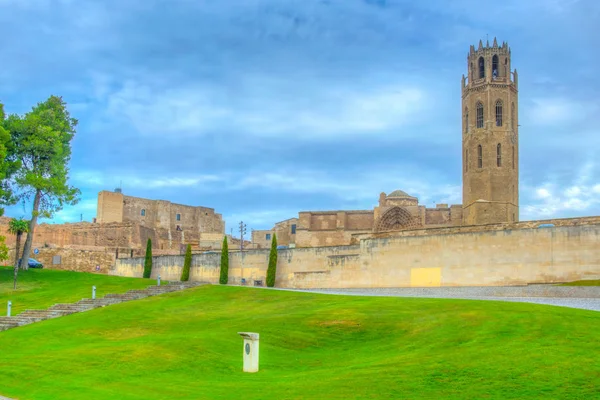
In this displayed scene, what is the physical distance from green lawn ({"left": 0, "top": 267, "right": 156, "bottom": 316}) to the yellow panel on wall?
1786 cm

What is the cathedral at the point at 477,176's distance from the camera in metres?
80.1

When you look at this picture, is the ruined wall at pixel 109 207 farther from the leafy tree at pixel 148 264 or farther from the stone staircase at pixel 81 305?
the stone staircase at pixel 81 305

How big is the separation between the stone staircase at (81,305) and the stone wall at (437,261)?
1253cm

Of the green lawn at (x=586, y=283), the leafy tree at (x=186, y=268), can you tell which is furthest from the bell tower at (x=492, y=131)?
the green lawn at (x=586, y=283)

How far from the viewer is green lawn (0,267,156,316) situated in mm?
41719

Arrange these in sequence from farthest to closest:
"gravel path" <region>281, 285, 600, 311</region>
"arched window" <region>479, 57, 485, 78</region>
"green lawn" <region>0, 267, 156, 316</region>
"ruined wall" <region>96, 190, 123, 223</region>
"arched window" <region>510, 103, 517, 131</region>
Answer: "ruined wall" <region>96, 190, 123, 223</region>, "arched window" <region>479, 57, 485, 78</region>, "arched window" <region>510, 103, 517, 131</region>, "green lawn" <region>0, 267, 156, 316</region>, "gravel path" <region>281, 285, 600, 311</region>

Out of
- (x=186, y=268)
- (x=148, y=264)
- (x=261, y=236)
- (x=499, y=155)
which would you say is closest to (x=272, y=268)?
(x=186, y=268)

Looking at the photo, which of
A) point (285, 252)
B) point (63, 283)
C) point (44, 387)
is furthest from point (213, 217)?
point (44, 387)

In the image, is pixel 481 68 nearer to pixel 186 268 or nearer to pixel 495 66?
pixel 495 66

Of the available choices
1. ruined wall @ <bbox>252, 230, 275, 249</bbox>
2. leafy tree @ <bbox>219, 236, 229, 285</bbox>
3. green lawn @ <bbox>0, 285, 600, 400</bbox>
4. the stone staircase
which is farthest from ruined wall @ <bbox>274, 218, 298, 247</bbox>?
green lawn @ <bbox>0, 285, 600, 400</bbox>

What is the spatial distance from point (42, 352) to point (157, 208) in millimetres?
75752

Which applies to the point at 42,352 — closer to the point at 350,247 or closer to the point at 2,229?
the point at 350,247

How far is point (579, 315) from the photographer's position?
23.8 meters

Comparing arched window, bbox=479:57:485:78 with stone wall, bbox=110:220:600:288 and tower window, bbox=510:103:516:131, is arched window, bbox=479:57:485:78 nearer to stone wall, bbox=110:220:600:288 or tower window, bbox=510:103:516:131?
tower window, bbox=510:103:516:131
